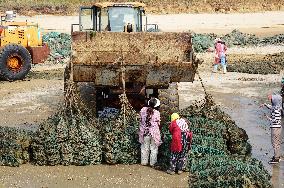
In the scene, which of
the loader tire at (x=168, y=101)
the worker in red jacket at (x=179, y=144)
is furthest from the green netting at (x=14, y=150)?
the loader tire at (x=168, y=101)

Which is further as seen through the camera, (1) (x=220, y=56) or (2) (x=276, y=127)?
(1) (x=220, y=56)

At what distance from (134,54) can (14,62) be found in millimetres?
8000

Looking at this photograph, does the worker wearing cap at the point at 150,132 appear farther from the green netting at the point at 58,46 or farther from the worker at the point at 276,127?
the green netting at the point at 58,46

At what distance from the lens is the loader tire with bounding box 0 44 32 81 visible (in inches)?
790

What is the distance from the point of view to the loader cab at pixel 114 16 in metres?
15.3

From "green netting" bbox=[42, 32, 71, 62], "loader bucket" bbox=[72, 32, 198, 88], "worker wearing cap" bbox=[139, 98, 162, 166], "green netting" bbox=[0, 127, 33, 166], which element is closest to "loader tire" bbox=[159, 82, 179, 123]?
"loader bucket" bbox=[72, 32, 198, 88]

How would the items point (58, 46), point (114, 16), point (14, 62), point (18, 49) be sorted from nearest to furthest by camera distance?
point (114, 16) → point (18, 49) → point (14, 62) → point (58, 46)

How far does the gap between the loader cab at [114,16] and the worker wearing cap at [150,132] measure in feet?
14.1

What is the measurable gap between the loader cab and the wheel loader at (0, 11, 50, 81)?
5.17 metres

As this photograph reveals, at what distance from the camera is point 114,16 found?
1537cm

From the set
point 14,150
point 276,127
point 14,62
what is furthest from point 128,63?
point 14,62

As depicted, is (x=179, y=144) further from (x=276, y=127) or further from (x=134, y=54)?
(x=134, y=54)

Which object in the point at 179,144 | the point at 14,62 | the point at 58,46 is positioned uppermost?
the point at 58,46

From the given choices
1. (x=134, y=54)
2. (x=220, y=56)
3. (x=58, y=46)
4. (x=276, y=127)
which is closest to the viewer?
(x=276, y=127)
